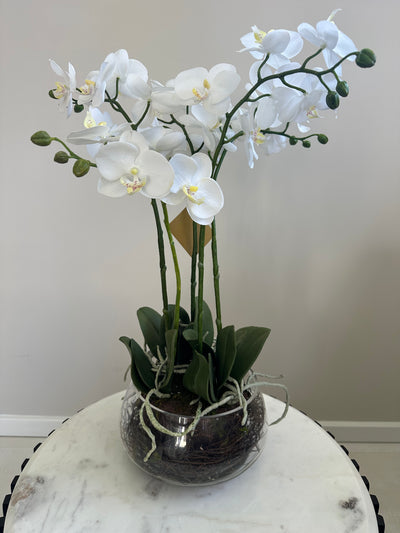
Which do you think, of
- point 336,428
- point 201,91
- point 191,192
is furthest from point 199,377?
point 336,428

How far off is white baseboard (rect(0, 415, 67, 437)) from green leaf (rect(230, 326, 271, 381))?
982 millimetres

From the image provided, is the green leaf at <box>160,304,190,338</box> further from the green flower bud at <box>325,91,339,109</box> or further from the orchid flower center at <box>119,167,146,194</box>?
the green flower bud at <box>325,91,339,109</box>

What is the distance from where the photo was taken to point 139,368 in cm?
73

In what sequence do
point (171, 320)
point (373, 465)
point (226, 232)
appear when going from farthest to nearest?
point (373, 465) → point (226, 232) → point (171, 320)

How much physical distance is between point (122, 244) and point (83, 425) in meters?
0.56

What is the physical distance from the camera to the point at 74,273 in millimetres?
1350

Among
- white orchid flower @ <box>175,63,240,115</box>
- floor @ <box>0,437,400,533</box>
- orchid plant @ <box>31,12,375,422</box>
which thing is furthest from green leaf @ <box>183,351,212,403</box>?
floor @ <box>0,437,400,533</box>

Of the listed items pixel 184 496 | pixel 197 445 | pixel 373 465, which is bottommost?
pixel 373 465

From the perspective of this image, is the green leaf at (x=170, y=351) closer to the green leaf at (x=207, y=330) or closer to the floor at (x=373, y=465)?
the green leaf at (x=207, y=330)

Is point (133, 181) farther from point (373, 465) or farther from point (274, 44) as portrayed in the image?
point (373, 465)

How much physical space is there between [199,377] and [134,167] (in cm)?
31

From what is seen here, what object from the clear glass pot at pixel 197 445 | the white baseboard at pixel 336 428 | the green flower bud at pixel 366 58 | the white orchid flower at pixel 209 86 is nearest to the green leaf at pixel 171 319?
the clear glass pot at pixel 197 445

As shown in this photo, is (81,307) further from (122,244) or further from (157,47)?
(157,47)

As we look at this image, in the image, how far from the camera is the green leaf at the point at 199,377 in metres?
0.66
